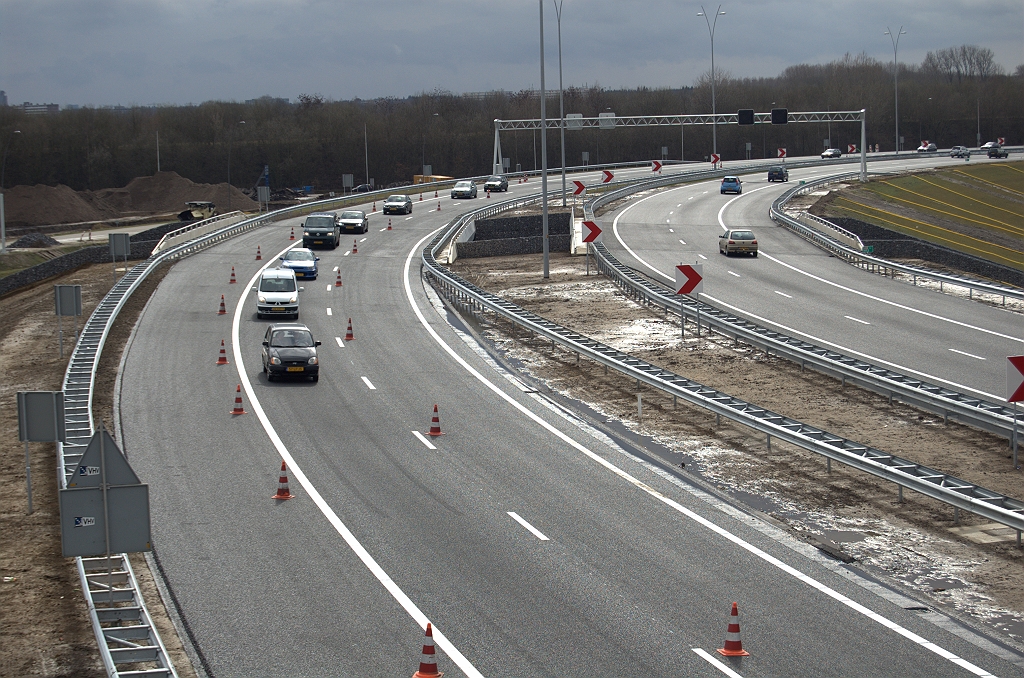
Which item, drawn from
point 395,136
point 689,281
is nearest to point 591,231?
point 689,281

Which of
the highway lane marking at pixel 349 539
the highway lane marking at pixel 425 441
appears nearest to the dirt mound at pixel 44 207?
the highway lane marking at pixel 349 539

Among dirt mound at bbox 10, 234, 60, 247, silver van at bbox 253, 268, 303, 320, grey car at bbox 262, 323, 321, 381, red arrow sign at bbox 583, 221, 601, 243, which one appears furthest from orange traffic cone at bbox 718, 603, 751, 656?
dirt mound at bbox 10, 234, 60, 247

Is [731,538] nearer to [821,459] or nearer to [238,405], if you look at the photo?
[821,459]

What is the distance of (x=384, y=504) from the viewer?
1850cm

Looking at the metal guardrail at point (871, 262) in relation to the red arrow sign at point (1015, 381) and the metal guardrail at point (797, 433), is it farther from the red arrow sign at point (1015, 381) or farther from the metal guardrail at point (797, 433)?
the red arrow sign at point (1015, 381)

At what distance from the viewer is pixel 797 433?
2073 cm

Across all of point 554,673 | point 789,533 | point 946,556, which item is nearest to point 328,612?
point 554,673

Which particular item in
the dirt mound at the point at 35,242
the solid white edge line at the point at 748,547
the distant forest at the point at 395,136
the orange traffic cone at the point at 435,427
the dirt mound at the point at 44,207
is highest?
the distant forest at the point at 395,136

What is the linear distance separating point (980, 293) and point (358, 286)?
79.0ft

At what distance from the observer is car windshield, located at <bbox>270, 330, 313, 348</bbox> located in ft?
95.8

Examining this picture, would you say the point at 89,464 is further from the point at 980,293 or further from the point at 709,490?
the point at 980,293

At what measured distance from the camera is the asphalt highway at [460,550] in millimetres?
12500

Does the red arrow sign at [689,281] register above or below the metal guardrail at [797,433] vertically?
above

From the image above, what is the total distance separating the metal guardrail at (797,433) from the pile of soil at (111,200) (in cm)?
7691
